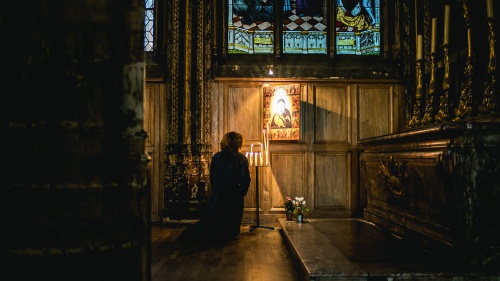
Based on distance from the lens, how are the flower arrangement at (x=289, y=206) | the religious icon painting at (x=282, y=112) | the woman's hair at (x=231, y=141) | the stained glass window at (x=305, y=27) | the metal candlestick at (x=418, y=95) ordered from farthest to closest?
the stained glass window at (x=305, y=27)
the religious icon painting at (x=282, y=112)
the flower arrangement at (x=289, y=206)
the woman's hair at (x=231, y=141)
the metal candlestick at (x=418, y=95)

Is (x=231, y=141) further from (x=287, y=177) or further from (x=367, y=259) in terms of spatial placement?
(x=367, y=259)

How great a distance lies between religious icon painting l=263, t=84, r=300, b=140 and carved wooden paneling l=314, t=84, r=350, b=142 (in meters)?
0.51

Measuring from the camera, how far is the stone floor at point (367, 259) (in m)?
2.72

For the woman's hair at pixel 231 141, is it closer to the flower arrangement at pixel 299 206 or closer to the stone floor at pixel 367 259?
the stone floor at pixel 367 259

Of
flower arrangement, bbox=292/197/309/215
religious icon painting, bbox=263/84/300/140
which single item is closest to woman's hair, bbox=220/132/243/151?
religious icon painting, bbox=263/84/300/140

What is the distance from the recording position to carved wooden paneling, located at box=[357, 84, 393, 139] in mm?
6621

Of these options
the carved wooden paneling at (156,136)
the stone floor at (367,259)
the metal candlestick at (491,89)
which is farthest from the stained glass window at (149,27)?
the metal candlestick at (491,89)

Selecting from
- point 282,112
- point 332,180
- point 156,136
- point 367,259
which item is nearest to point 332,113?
point 282,112

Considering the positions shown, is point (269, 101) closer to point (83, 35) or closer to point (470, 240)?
point (470, 240)

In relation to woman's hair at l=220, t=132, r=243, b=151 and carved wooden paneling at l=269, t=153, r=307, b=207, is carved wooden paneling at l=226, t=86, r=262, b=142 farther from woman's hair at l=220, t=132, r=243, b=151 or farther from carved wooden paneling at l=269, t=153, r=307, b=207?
woman's hair at l=220, t=132, r=243, b=151

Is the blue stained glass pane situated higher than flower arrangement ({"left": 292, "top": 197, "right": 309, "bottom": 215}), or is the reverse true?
the blue stained glass pane

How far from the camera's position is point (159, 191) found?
6.49m

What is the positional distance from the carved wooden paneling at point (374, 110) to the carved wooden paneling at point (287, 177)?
1.25m

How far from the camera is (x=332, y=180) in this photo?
6.54 meters
